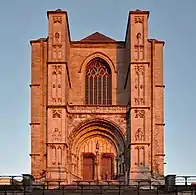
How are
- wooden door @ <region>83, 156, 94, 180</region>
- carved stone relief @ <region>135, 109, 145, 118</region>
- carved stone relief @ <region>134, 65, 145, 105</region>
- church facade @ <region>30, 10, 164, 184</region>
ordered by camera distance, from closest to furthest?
church facade @ <region>30, 10, 164, 184</region> → carved stone relief @ <region>135, 109, 145, 118</region> → carved stone relief @ <region>134, 65, 145, 105</region> → wooden door @ <region>83, 156, 94, 180</region>

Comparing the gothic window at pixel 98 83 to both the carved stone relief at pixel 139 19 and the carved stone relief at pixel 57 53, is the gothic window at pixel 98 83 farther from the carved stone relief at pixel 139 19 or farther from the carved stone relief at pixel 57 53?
the carved stone relief at pixel 139 19

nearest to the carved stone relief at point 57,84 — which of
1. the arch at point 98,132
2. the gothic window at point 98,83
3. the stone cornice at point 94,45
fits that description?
the arch at point 98,132

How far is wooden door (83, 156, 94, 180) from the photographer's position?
135 ft

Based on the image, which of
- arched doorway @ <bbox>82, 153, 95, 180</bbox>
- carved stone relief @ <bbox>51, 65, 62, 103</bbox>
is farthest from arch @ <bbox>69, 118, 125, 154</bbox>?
carved stone relief @ <bbox>51, 65, 62, 103</bbox>

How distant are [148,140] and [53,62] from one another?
295 inches

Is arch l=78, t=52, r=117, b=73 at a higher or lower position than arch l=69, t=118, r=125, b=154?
higher

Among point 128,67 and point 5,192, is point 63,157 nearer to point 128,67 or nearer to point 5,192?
point 128,67

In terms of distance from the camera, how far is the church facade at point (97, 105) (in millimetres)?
38625

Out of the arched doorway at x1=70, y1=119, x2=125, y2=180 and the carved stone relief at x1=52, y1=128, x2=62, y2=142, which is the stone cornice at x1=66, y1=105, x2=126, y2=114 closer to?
the arched doorway at x1=70, y1=119, x2=125, y2=180

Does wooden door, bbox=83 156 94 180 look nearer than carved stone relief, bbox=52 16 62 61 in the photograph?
No

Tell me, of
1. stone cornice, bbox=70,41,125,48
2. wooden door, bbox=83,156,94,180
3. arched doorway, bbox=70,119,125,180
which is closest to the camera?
arched doorway, bbox=70,119,125,180

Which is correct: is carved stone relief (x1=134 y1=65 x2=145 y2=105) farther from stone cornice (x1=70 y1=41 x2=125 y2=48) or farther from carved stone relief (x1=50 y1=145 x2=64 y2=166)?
carved stone relief (x1=50 y1=145 x2=64 y2=166)

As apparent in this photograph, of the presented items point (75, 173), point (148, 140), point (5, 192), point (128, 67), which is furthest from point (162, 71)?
point (5, 192)

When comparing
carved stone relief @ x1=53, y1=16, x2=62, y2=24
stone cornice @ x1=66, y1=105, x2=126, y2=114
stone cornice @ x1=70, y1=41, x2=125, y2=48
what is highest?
carved stone relief @ x1=53, y1=16, x2=62, y2=24
